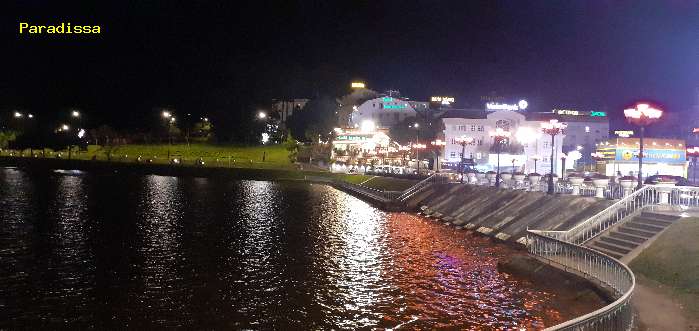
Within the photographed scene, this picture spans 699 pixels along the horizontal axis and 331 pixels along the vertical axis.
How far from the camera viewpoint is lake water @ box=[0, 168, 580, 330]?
697 inches

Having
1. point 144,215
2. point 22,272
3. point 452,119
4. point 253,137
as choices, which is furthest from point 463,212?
point 253,137

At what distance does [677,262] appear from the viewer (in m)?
19.8

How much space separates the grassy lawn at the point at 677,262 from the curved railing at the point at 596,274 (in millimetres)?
1838

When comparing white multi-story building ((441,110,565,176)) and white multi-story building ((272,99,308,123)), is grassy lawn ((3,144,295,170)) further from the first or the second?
white multi-story building ((441,110,565,176))

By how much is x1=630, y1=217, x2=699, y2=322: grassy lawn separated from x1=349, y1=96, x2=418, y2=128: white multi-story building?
11388 cm

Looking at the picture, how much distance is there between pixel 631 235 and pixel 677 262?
13.1 feet

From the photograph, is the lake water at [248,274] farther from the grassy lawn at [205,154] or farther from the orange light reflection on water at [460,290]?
the grassy lawn at [205,154]

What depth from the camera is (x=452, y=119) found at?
104m

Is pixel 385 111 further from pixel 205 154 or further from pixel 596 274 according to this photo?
pixel 596 274

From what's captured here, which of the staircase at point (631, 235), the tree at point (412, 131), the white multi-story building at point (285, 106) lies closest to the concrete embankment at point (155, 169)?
the tree at point (412, 131)

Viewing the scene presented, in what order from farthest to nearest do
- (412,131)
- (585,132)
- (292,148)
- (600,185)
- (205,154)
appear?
1. (205,154)
2. (585,132)
3. (412,131)
4. (292,148)
5. (600,185)

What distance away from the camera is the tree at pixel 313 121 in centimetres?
12069

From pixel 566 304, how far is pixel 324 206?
122 ft

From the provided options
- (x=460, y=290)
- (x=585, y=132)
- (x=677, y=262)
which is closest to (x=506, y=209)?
(x=460, y=290)
